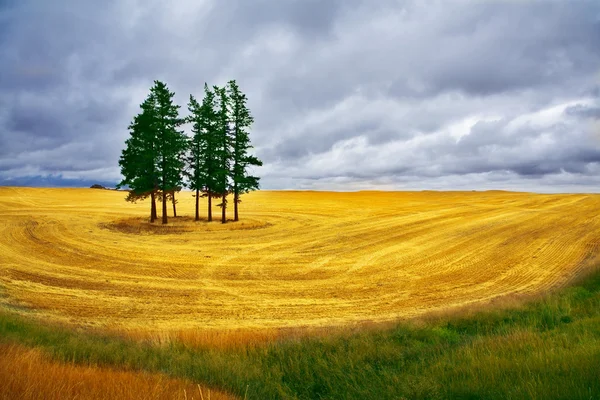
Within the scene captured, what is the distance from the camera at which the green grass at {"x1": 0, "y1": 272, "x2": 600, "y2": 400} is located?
5.58m

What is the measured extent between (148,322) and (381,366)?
742cm

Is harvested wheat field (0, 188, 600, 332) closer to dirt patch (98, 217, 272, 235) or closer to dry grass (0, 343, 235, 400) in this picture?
dirt patch (98, 217, 272, 235)

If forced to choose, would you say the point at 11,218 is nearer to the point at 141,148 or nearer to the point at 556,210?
the point at 141,148

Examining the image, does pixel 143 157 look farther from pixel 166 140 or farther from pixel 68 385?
pixel 68 385

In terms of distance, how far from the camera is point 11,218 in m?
35.4

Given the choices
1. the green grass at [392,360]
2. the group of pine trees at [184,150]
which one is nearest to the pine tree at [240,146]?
the group of pine trees at [184,150]

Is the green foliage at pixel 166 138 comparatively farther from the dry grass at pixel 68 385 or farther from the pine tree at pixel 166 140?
the dry grass at pixel 68 385

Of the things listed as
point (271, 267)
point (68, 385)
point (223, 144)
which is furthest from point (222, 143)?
point (68, 385)

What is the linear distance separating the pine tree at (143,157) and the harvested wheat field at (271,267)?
329 cm

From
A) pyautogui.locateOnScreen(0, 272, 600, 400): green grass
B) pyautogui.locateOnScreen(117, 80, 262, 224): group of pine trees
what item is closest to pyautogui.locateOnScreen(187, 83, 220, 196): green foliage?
pyautogui.locateOnScreen(117, 80, 262, 224): group of pine trees

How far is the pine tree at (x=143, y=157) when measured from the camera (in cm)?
3494

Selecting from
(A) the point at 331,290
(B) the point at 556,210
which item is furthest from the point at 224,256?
(B) the point at 556,210

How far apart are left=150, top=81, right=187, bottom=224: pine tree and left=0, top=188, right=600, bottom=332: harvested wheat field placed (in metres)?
3.93

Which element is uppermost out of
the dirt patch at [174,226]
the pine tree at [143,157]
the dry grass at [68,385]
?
the pine tree at [143,157]
